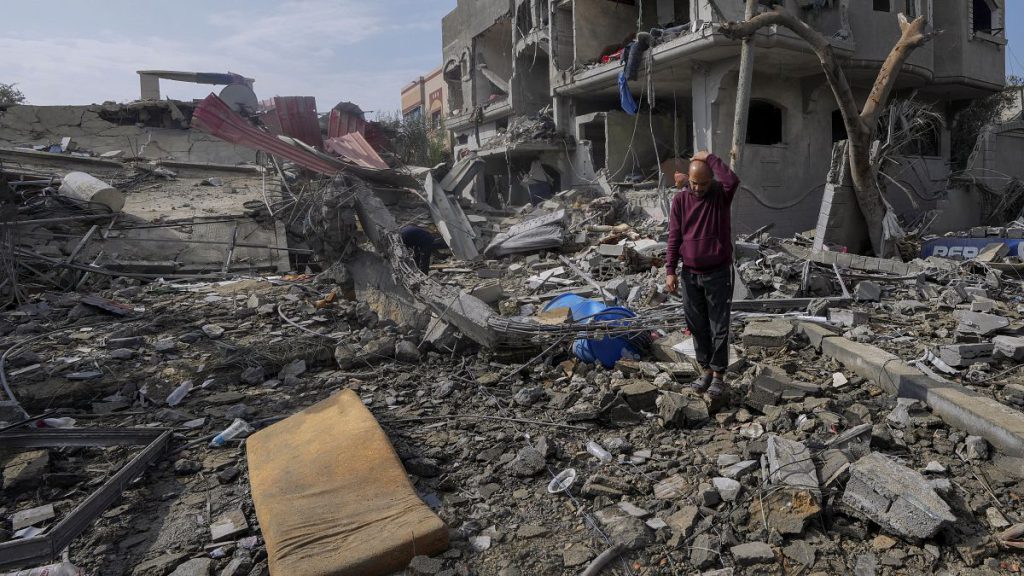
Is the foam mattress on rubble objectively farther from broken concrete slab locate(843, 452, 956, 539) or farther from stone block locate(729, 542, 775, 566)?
broken concrete slab locate(843, 452, 956, 539)

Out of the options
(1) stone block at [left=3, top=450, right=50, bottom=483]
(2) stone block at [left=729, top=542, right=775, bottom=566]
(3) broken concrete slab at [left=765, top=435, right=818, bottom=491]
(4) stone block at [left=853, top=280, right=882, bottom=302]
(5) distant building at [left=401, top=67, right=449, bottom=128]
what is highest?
(5) distant building at [left=401, top=67, right=449, bottom=128]

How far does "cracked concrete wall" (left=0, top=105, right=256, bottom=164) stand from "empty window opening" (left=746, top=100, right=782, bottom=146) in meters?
16.0

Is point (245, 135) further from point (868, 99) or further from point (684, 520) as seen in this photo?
point (868, 99)

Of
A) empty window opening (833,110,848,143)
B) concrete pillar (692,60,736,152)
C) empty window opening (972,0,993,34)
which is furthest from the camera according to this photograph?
empty window opening (972,0,993,34)

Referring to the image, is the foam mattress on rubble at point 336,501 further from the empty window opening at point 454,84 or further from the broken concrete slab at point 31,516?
the empty window opening at point 454,84

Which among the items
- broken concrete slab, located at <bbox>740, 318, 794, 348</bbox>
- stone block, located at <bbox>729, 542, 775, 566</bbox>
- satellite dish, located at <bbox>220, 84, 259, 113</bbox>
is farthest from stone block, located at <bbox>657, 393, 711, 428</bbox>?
satellite dish, located at <bbox>220, 84, 259, 113</bbox>

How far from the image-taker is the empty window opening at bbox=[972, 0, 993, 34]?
14.7 meters

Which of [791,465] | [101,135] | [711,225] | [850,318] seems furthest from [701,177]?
[101,135]

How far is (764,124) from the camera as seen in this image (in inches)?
579

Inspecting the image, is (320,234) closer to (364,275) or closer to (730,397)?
(364,275)

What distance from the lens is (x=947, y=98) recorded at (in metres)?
15.7

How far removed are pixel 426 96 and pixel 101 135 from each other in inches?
688

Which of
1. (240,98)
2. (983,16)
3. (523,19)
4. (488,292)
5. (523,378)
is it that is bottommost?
(523,378)

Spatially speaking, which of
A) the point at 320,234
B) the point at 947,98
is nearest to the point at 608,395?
the point at 320,234
